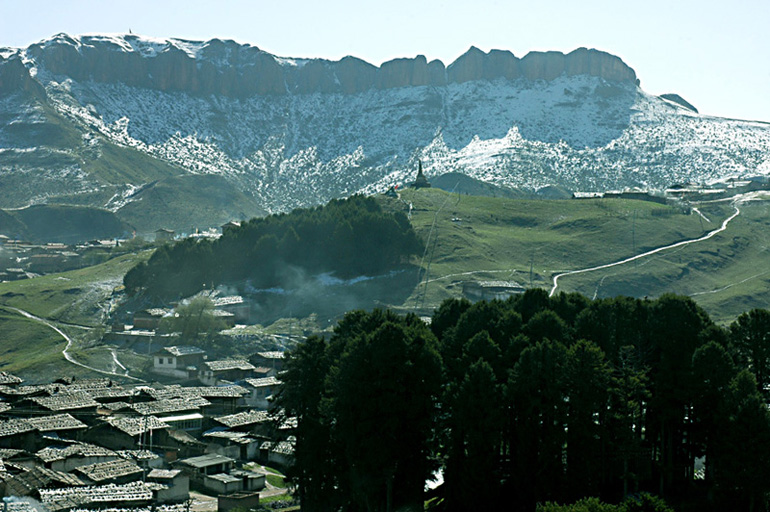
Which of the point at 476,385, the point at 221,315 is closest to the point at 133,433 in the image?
the point at 476,385

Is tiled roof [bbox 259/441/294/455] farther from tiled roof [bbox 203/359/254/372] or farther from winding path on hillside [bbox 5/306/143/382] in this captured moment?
winding path on hillside [bbox 5/306/143/382]

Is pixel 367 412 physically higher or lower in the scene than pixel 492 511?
higher

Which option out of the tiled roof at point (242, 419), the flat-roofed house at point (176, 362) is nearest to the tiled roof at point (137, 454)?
the tiled roof at point (242, 419)

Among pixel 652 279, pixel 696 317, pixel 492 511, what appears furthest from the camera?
pixel 652 279

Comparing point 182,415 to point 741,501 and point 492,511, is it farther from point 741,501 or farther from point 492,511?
point 741,501

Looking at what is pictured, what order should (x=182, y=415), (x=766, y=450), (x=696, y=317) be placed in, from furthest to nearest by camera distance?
(x=182, y=415) → (x=696, y=317) → (x=766, y=450)

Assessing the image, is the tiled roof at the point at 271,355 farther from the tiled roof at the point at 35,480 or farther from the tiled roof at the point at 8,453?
the tiled roof at the point at 35,480
